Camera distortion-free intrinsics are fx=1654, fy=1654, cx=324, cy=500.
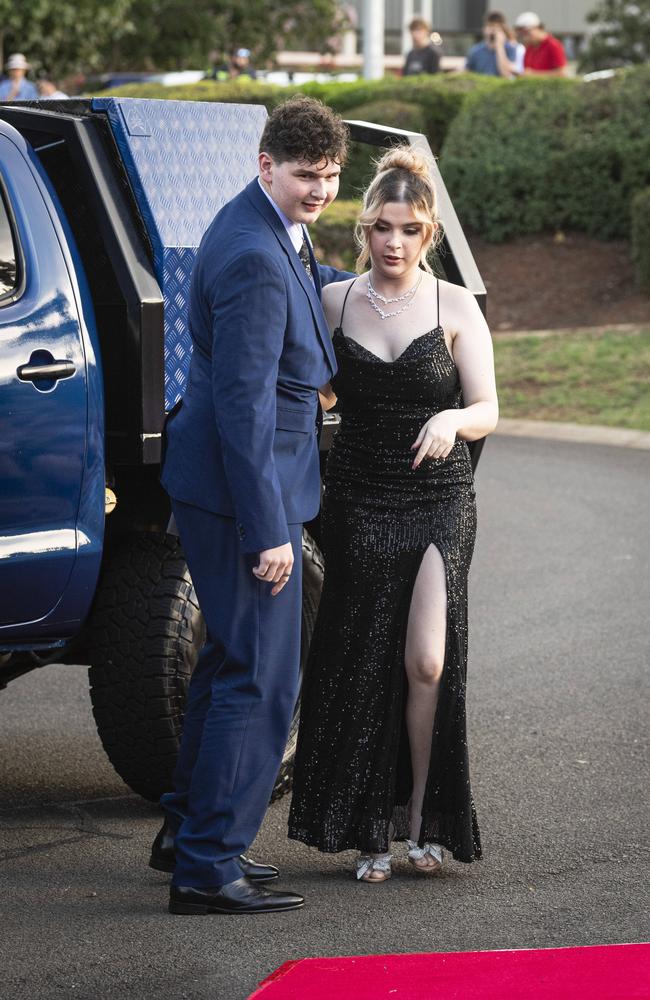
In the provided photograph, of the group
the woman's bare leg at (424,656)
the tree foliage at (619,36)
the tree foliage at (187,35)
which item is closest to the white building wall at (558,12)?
the tree foliage at (619,36)

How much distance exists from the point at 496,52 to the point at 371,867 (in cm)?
1700

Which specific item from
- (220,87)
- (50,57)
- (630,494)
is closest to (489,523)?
(630,494)

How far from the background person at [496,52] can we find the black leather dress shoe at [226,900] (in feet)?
55.7

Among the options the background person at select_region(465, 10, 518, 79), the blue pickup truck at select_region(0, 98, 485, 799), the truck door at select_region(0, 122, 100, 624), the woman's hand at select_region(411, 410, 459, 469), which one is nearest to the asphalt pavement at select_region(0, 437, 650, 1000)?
the blue pickup truck at select_region(0, 98, 485, 799)

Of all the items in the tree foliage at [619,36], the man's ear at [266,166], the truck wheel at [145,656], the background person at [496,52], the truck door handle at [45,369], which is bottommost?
the tree foliage at [619,36]

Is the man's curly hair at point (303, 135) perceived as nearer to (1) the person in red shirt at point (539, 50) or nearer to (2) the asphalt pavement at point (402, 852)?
(2) the asphalt pavement at point (402, 852)

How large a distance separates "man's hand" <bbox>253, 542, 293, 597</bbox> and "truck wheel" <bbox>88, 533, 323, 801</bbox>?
736 mm

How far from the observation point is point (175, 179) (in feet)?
15.9

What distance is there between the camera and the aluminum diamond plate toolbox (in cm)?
471

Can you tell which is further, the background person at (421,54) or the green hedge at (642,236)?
the background person at (421,54)

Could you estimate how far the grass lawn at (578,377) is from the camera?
1315cm

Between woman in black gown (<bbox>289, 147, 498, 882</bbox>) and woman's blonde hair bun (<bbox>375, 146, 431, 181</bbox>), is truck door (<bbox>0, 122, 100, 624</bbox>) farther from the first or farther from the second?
woman's blonde hair bun (<bbox>375, 146, 431, 181</bbox>)

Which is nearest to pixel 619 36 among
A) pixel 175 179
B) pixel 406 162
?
pixel 175 179

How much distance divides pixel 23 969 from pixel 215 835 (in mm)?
566
